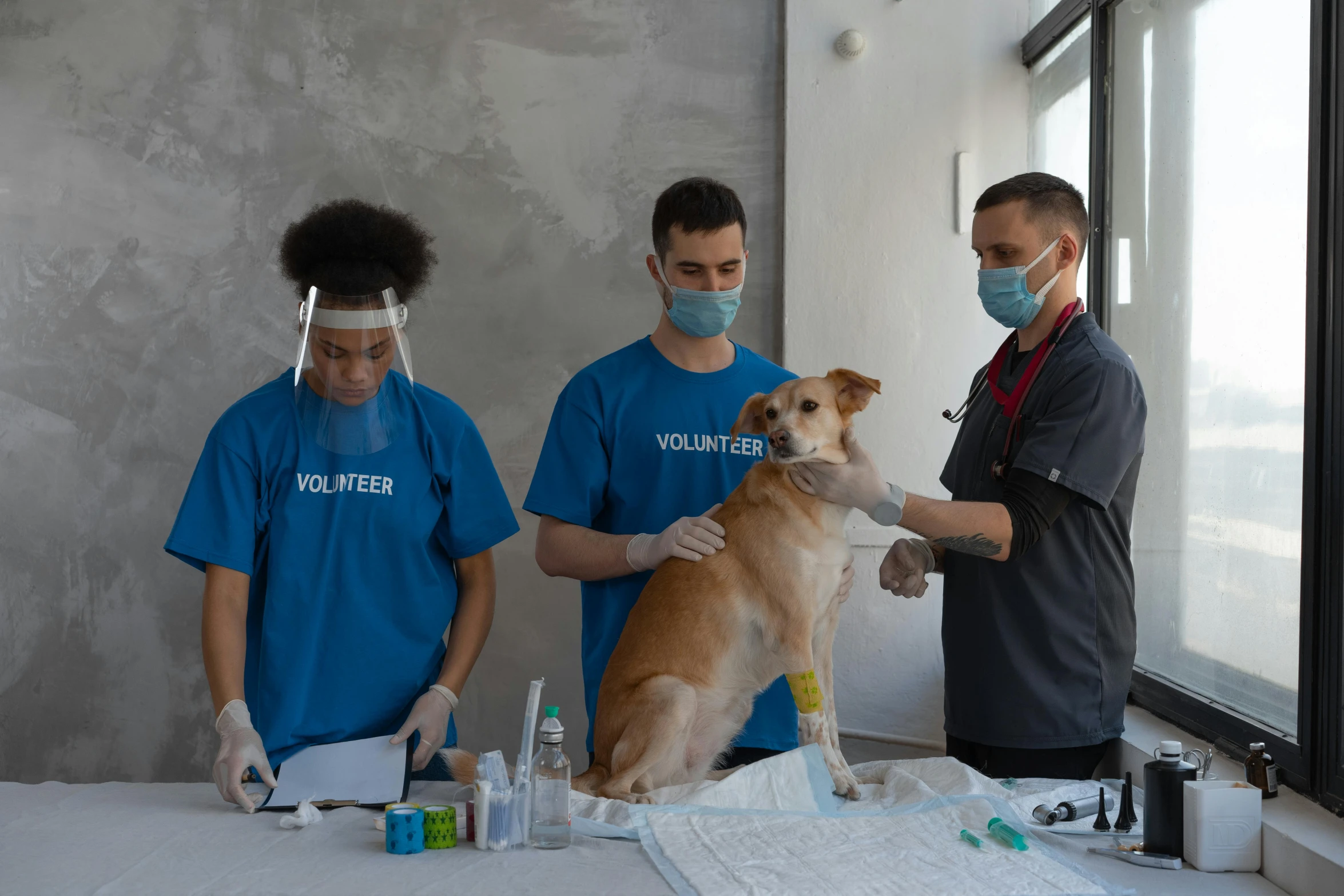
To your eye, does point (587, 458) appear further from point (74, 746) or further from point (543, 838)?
point (74, 746)

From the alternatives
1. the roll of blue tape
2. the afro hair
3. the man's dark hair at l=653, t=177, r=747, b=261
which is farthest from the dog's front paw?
the afro hair

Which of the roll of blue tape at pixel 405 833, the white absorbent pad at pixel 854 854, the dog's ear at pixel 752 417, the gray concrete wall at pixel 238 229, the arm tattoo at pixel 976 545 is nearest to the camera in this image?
the white absorbent pad at pixel 854 854

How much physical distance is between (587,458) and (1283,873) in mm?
1575

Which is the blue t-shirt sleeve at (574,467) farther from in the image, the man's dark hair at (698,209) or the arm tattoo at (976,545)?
the arm tattoo at (976,545)

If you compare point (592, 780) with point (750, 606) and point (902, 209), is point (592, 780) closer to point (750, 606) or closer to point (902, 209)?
point (750, 606)

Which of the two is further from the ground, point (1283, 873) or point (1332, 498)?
point (1332, 498)

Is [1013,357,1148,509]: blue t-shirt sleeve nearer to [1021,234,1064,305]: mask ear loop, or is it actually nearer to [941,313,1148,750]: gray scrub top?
[941,313,1148,750]: gray scrub top

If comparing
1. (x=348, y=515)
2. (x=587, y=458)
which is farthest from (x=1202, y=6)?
(x=348, y=515)

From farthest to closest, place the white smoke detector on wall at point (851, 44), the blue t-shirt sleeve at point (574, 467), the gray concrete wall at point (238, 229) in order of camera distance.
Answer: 1. the gray concrete wall at point (238, 229)
2. the white smoke detector on wall at point (851, 44)
3. the blue t-shirt sleeve at point (574, 467)

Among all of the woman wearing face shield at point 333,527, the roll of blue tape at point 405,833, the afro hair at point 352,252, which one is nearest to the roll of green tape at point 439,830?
the roll of blue tape at point 405,833

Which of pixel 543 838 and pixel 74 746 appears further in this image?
pixel 74 746

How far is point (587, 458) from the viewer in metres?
2.30

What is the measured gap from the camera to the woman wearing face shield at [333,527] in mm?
2031

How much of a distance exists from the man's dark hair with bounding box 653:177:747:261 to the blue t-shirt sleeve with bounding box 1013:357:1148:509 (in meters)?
0.85
